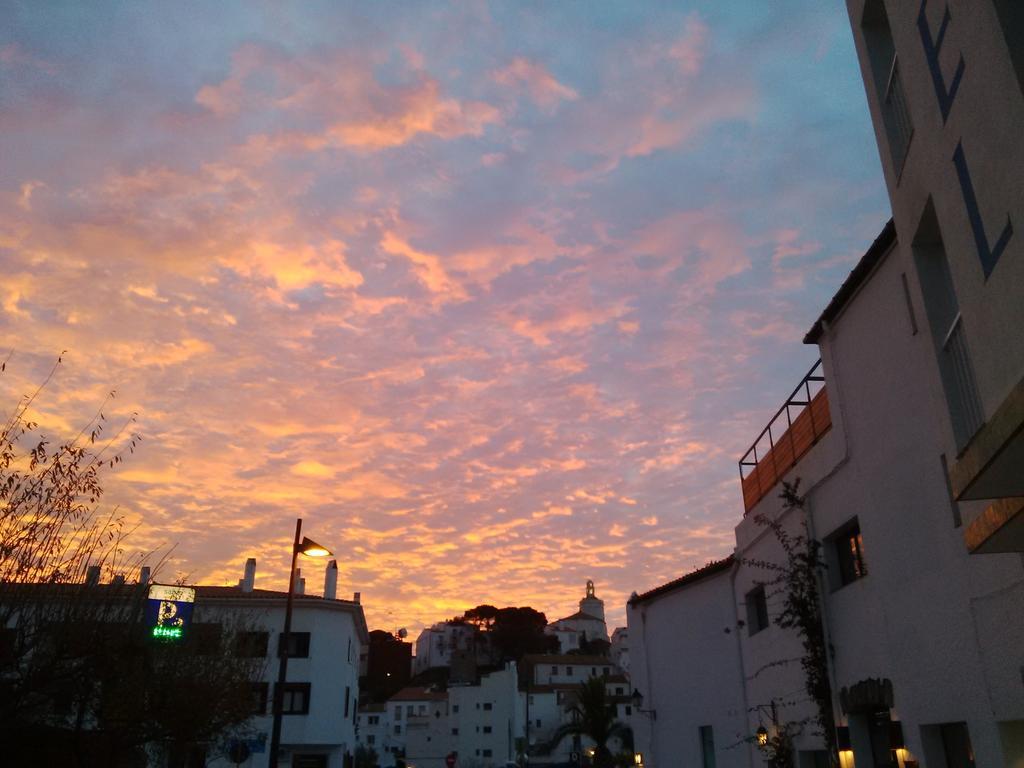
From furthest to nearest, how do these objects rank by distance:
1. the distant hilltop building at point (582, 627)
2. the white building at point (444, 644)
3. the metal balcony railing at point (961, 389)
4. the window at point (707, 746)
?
the distant hilltop building at point (582, 627)
the white building at point (444, 644)
the window at point (707, 746)
the metal balcony railing at point (961, 389)

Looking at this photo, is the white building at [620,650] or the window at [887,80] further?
the white building at [620,650]

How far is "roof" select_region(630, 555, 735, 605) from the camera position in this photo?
75.6 ft

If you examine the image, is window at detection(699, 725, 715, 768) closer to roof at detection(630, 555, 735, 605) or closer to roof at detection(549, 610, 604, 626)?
roof at detection(630, 555, 735, 605)

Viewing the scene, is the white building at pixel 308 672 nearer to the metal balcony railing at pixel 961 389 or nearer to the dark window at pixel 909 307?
the dark window at pixel 909 307

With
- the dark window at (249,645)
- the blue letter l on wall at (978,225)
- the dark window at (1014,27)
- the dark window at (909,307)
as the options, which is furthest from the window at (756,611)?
the dark window at (1014,27)

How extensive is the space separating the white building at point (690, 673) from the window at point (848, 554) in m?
6.15

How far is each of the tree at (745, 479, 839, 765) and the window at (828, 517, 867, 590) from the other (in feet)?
1.06

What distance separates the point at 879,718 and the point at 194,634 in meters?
18.9

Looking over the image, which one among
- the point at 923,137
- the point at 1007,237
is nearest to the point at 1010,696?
the point at 1007,237

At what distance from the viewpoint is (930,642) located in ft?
40.1

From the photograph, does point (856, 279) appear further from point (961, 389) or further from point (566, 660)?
point (566, 660)

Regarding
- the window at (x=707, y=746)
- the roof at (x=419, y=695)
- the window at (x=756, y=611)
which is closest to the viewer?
the window at (x=756, y=611)

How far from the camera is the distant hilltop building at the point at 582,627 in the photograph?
4970 inches

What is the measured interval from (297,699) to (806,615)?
33.0m
